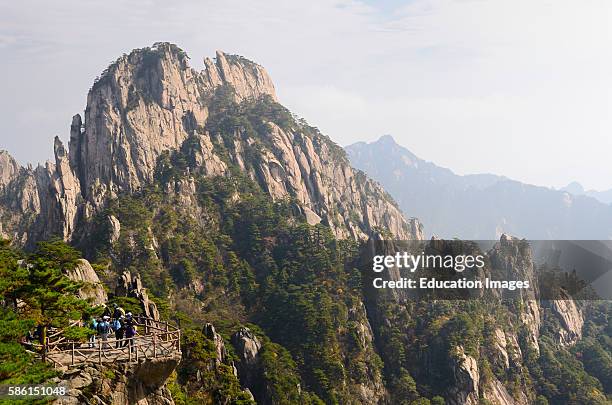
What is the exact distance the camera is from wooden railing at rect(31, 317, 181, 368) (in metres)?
19.0

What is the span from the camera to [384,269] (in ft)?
259

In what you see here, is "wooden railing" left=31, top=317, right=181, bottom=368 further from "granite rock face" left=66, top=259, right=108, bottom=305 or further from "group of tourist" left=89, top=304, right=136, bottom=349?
"granite rock face" left=66, top=259, right=108, bottom=305

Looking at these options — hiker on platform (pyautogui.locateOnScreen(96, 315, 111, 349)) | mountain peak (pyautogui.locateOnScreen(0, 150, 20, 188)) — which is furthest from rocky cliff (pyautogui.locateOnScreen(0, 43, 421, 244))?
hiker on platform (pyautogui.locateOnScreen(96, 315, 111, 349))

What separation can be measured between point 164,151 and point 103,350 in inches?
2957

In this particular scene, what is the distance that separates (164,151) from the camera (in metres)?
92.0

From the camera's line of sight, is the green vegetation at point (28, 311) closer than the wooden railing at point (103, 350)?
Yes

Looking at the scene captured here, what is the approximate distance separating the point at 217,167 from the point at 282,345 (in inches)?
1459

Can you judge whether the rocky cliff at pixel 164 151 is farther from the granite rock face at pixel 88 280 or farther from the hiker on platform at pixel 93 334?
the hiker on platform at pixel 93 334

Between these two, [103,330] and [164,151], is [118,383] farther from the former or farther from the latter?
[164,151]

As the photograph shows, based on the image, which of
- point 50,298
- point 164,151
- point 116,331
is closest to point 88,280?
point 50,298

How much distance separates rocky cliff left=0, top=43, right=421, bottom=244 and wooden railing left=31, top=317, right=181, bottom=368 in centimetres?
5715

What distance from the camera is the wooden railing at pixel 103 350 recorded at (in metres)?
19.0

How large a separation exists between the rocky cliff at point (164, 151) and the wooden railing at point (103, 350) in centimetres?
5715

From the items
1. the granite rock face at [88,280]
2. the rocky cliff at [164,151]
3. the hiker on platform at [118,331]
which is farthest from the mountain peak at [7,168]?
the hiker on platform at [118,331]
